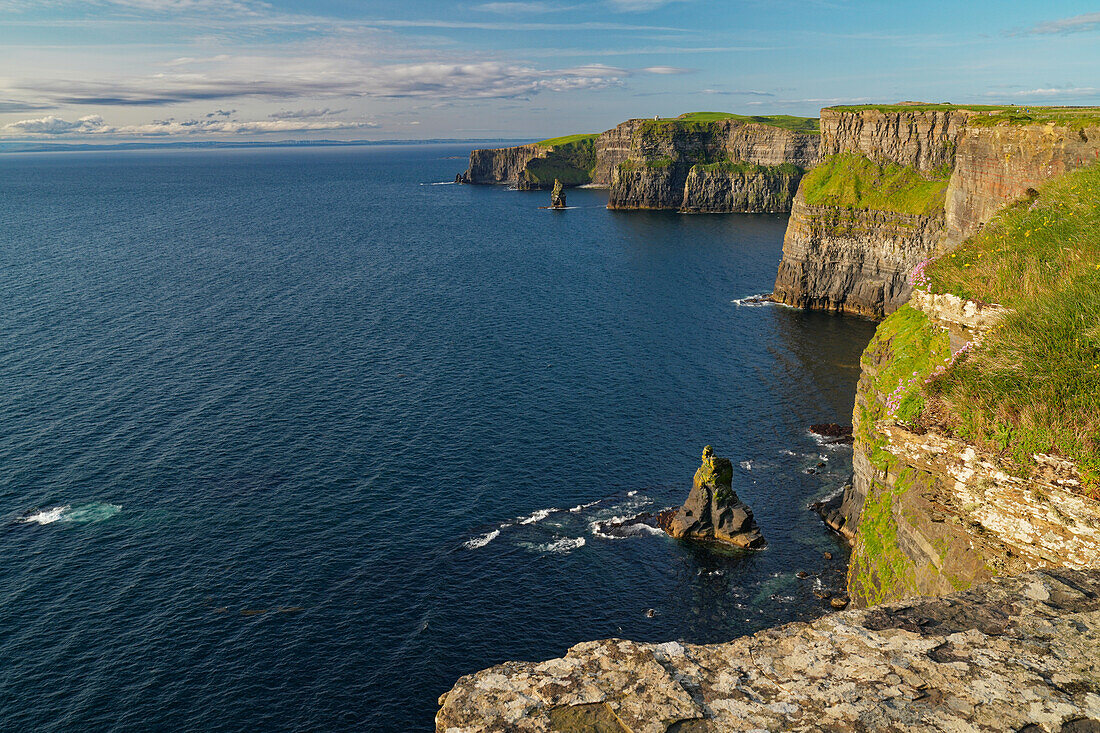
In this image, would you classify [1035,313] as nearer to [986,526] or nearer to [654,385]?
[986,526]

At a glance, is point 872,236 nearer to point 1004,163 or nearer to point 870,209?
point 870,209

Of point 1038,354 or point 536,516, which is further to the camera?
point 536,516

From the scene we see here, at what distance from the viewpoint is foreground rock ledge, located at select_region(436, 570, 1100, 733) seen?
Answer: 14.8 meters

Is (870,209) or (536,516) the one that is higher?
(870,209)

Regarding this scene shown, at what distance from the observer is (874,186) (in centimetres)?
13175

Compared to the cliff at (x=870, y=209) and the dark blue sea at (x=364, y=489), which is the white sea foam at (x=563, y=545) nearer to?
the dark blue sea at (x=364, y=489)

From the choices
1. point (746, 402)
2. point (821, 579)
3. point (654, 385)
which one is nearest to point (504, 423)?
point (654, 385)

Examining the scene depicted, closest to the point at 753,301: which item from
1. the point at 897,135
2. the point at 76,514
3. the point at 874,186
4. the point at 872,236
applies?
the point at 872,236

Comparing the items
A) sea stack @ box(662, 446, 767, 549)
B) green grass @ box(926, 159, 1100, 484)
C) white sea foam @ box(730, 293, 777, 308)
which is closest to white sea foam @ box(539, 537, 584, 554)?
sea stack @ box(662, 446, 767, 549)

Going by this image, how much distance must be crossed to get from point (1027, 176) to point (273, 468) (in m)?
73.1

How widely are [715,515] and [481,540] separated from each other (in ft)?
67.0

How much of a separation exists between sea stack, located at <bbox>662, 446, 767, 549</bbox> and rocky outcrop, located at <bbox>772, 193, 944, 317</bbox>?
74807mm

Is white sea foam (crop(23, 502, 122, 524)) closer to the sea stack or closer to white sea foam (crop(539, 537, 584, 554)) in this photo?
white sea foam (crop(539, 537, 584, 554))

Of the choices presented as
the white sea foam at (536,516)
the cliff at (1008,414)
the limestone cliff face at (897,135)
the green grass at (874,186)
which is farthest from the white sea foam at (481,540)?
the limestone cliff face at (897,135)
